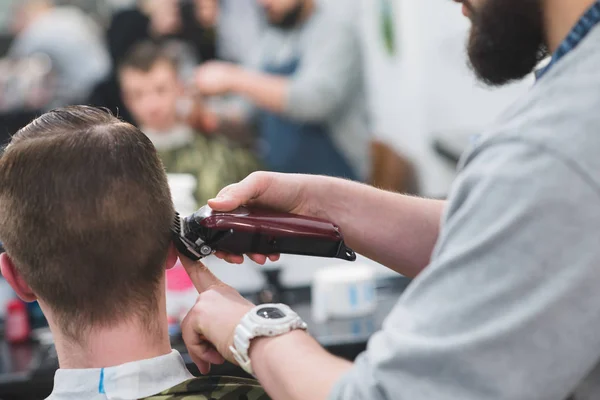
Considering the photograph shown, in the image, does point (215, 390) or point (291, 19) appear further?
point (291, 19)

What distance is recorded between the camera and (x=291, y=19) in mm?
3475

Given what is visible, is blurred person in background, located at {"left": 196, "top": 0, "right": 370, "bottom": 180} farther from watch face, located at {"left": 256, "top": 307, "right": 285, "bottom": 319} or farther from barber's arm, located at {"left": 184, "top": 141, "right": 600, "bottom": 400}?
barber's arm, located at {"left": 184, "top": 141, "right": 600, "bottom": 400}

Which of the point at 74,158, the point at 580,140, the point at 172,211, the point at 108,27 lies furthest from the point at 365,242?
the point at 108,27

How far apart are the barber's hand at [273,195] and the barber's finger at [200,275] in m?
0.04

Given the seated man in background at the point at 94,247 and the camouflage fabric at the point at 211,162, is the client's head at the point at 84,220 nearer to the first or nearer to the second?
the seated man in background at the point at 94,247

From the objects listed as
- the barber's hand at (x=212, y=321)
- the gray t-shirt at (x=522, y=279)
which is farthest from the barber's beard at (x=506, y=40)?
the barber's hand at (x=212, y=321)

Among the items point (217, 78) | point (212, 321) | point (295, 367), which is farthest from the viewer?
point (217, 78)

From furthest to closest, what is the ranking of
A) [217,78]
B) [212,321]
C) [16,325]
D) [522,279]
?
[217,78], [16,325], [212,321], [522,279]

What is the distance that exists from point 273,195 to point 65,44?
228cm

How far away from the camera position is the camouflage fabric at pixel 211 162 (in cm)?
349

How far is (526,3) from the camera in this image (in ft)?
3.58

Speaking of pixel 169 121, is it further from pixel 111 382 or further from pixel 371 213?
pixel 111 382

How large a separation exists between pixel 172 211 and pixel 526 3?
27.3 inches

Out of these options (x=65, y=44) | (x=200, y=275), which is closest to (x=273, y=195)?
(x=200, y=275)
